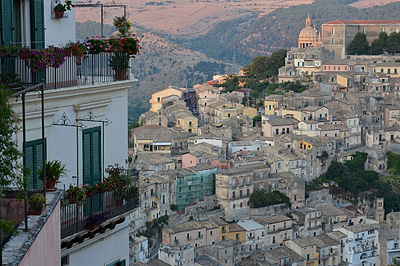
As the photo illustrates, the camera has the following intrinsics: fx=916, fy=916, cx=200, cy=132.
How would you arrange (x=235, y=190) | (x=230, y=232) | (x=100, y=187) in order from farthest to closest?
(x=235, y=190) → (x=230, y=232) → (x=100, y=187)

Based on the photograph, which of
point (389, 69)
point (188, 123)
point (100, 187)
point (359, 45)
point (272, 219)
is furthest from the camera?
point (359, 45)

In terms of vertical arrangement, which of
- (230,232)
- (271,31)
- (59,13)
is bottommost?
(230,232)

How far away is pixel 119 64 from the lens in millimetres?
6930

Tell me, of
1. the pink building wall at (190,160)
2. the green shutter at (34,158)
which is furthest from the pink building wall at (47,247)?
the pink building wall at (190,160)

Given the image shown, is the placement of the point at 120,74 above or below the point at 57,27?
below

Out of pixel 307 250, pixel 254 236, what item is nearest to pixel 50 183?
pixel 307 250

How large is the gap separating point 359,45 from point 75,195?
59.5 meters

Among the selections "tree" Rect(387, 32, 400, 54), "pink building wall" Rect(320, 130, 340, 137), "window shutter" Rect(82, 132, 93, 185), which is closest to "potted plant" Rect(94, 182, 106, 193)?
"window shutter" Rect(82, 132, 93, 185)

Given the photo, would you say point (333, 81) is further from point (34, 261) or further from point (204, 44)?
point (204, 44)

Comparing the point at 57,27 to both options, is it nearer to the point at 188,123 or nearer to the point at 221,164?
the point at 221,164

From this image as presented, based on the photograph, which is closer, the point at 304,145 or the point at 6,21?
the point at 6,21

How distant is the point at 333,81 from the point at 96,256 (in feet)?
165

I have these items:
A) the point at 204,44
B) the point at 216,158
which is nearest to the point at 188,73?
the point at 204,44

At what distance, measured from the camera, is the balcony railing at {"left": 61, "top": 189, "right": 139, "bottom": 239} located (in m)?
5.90
